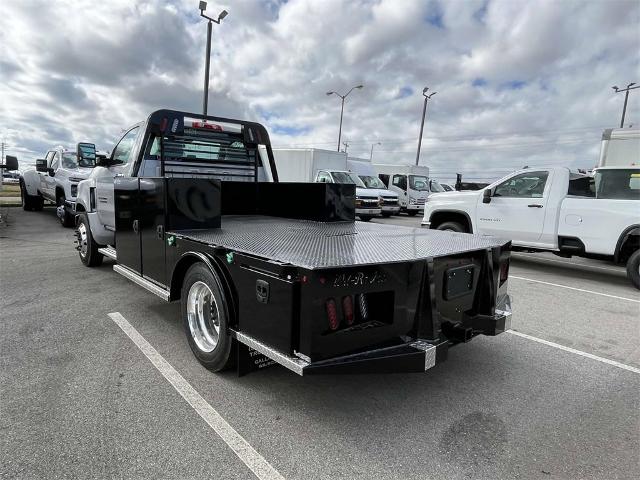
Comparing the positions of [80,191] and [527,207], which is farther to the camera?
[527,207]

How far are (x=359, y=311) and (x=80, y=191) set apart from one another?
6.02 m

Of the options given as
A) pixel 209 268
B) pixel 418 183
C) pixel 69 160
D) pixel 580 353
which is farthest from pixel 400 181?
pixel 209 268

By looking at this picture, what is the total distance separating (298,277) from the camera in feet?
8.00

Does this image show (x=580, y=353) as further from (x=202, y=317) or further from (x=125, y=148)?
(x=125, y=148)

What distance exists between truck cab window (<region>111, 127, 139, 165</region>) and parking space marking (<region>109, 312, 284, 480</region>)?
2.53m

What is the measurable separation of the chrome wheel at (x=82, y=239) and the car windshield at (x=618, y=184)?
868 centimetres

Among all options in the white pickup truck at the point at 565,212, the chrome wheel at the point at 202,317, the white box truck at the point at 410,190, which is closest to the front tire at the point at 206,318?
the chrome wheel at the point at 202,317

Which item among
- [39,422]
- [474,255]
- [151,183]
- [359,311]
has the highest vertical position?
[151,183]

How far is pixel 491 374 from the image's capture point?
3.63 m

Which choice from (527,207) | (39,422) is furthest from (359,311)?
(527,207)

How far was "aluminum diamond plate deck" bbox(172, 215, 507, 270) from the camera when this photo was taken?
8.89 ft

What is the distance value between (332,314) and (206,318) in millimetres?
1514

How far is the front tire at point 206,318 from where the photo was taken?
3145 mm

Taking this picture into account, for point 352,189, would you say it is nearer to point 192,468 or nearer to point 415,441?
point 415,441
